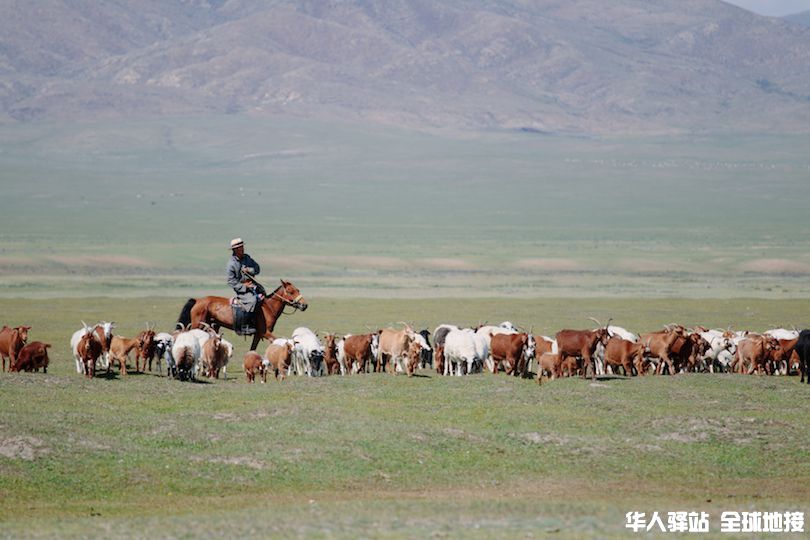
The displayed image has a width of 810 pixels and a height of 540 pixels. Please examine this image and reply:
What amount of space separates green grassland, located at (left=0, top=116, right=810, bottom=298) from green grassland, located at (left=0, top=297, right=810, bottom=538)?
39553 millimetres

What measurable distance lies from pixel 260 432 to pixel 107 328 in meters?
7.31

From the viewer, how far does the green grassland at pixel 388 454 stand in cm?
1428

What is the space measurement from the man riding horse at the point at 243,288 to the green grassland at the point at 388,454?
1.90m

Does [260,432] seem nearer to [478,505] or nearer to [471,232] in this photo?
[478,505]

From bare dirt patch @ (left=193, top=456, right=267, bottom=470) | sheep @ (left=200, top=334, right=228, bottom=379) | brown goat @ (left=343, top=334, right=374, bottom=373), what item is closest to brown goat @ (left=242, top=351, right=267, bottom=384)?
sheep @ (left=200, top=334, right=228, bottom=379)

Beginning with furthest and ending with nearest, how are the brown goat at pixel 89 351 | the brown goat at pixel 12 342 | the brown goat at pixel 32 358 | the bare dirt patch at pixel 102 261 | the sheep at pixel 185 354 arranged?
the bare dirt patch at pixel 102 261
the brown goat at pixel 12 342
the brown goat at pixel 32 358
the sheep at pixel 185 354
the brown goat at pixel 89 351

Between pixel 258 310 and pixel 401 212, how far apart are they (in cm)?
10025

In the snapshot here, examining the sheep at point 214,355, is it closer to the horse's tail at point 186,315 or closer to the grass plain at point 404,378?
the horse's tail at point 186,315

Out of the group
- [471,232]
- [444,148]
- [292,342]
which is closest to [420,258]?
[471,232]

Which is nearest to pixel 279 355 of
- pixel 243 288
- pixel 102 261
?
pixel 243 288

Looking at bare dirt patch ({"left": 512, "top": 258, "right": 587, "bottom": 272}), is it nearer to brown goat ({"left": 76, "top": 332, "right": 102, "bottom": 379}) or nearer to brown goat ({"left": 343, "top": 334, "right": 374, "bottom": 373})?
brown goat ({"left": 343, "top": 334, "right": 374, "bottom": 373})

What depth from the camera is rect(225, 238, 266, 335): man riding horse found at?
25.7 meters

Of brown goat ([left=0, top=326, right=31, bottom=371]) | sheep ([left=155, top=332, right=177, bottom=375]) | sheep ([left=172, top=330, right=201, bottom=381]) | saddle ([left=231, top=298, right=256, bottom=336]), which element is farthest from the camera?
saddle ([left=231, top=298, right=256, bottom=336])

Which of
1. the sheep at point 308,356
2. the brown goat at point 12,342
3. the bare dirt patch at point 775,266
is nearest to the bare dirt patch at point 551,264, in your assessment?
the bare dirt patch at point 775,266
